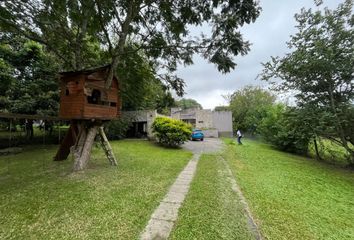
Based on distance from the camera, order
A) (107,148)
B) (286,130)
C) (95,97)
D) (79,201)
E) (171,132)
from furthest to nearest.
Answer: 1. (286,130)
2. (171,132)
3. (107,148)
4. (95,97)
5. (79,201)

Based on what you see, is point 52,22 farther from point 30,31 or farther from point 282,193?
point 282,193

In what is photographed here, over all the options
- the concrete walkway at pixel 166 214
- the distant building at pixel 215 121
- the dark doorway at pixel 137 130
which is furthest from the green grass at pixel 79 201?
the distant building at pixel 215 121

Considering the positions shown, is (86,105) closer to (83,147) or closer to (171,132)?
(83,147)

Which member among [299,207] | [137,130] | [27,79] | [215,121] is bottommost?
[299,207]

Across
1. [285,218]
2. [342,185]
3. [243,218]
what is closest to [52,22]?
[243,218]

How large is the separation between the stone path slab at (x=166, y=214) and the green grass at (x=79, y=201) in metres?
0.14

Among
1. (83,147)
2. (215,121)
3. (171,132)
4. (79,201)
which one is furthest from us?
(215,121)

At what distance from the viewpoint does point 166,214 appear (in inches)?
147

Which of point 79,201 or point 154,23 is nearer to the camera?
point 79,201

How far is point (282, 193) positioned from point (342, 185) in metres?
4.38

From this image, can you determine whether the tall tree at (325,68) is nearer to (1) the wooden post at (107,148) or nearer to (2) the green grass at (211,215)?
(2) the green grass at (211,215)

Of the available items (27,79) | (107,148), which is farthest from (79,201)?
(27,79)

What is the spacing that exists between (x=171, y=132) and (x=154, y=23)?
8.22 meters

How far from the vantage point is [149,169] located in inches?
290
